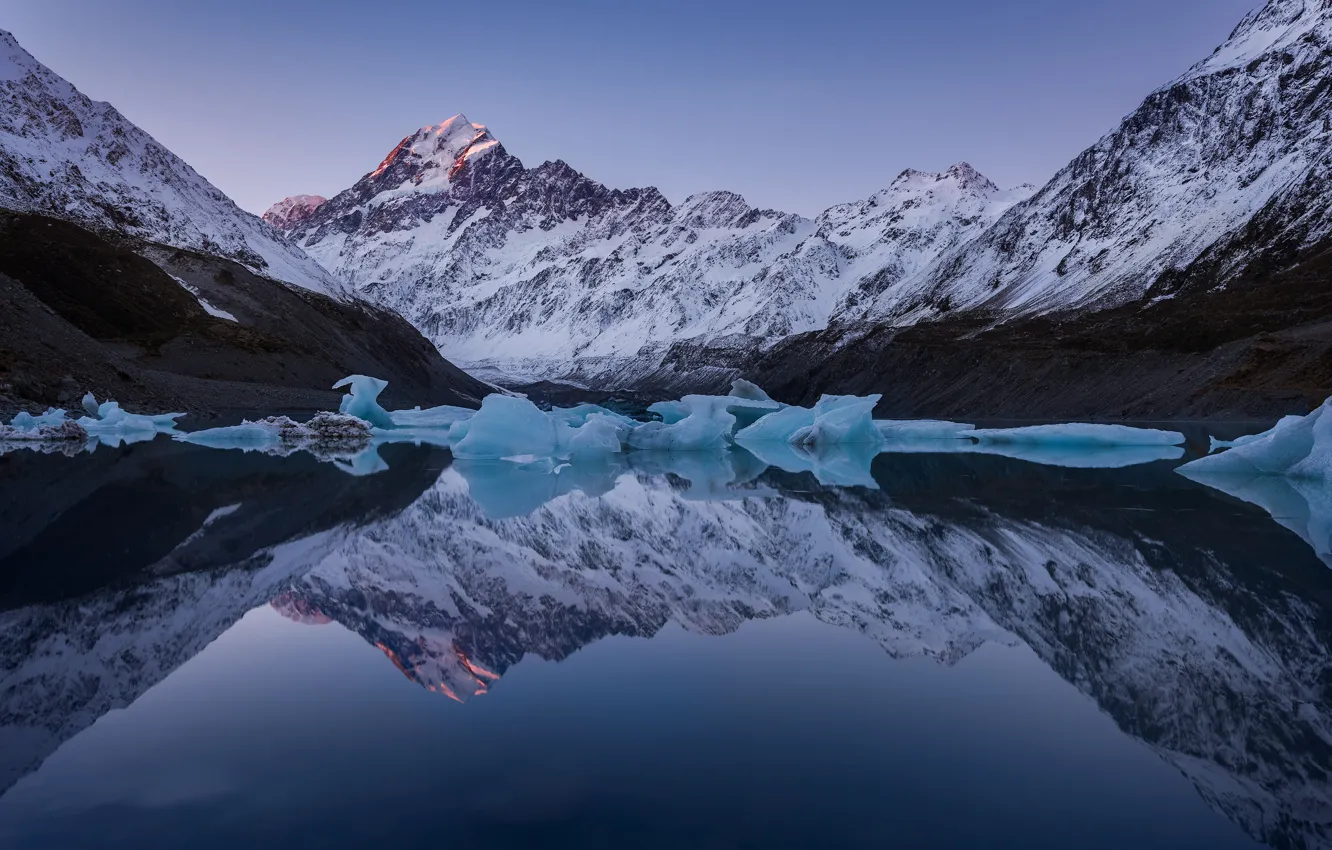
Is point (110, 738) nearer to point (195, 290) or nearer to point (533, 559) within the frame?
point (533, 559)

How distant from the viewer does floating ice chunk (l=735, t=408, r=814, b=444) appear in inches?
1446

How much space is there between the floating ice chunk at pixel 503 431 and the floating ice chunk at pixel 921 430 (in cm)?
1693

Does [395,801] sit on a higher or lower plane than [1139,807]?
lower

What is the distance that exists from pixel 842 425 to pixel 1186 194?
9045cm

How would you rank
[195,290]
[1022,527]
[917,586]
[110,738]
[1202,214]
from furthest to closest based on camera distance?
[1202,214], [195,290], [1022,527], [917,586], [110,738]

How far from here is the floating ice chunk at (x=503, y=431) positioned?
86.6 ft

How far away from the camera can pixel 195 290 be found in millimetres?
84688

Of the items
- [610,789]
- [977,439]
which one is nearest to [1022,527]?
[610,789]

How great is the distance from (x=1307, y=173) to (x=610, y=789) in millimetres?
107786

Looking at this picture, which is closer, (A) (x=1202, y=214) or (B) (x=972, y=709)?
(B) (x=972, y=709)

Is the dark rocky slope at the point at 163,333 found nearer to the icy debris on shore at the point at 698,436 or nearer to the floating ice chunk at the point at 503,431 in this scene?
the icy debris on shore at the point at 698,436

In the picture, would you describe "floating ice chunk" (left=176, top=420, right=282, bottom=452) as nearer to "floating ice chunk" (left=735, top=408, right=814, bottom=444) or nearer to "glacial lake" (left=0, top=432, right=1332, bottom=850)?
"floating ice chunk" (left=735, top=408, right=814, bottom=444)

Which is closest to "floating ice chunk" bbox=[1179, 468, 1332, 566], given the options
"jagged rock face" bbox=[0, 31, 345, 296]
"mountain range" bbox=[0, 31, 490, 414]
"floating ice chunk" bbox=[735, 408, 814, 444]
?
"floating ice chunk" bbox=[735, 408, 814, 444]

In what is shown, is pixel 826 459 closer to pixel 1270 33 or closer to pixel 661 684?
pixel 661 684
